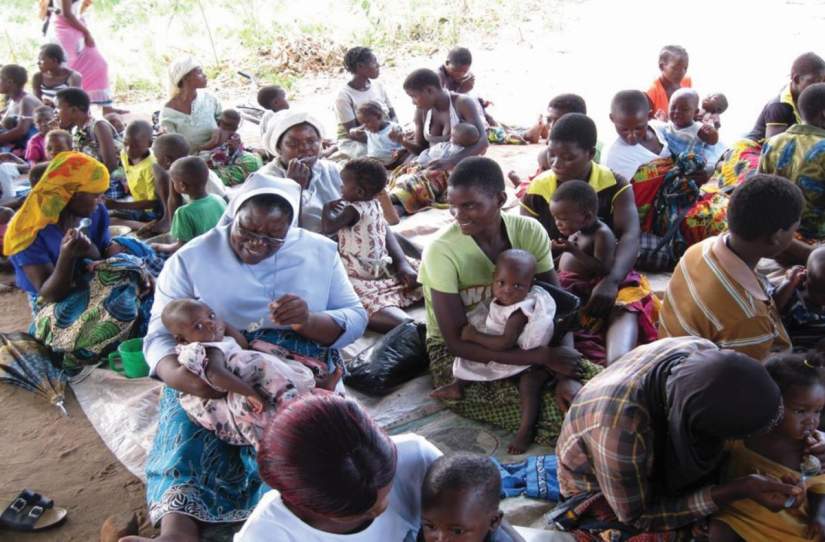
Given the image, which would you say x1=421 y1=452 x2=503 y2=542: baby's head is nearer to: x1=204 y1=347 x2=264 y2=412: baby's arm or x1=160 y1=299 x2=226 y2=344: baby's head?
x1=204 y1=347 x2=264 y2=412: baby's arm

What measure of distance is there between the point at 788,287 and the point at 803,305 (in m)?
0.09

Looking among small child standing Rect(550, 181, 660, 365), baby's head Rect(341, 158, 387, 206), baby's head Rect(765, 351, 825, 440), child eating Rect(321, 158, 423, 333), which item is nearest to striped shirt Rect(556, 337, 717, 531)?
baby's head Rect(765, 351, 825, 440)

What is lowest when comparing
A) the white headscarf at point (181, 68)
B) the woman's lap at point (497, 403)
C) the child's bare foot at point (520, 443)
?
the child's bare foot at point (520, 443)

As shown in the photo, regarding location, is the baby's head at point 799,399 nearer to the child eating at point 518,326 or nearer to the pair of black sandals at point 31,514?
the child eating at point 518,326

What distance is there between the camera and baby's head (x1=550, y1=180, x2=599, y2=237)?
3.01 m

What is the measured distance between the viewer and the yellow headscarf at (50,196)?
3.39 metres

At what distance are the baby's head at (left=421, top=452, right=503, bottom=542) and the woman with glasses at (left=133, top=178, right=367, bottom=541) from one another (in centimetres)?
98

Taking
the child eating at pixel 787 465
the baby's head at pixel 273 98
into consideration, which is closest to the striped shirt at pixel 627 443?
the child eating at pixel 787 465

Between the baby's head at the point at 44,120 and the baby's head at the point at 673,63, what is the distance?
15.3 ft

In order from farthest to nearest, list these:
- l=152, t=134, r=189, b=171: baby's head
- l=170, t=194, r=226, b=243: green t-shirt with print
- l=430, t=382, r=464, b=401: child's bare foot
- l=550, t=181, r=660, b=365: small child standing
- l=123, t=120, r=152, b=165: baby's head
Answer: l=123, t=120, r=152, b=165: baby's head, l=152, t=134, r=189, b=171: baby's head, l=170, t=194, r=226, b=243: green t-shirt with print, l=550, t=181, r=660, b=365: small child standing, l=430, t=382, r=464, b=401: child's bare foot

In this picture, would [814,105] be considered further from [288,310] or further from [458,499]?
[458,499]

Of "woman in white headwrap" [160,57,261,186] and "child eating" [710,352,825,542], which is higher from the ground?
"woman in white headwrap" [160,57,261,186]

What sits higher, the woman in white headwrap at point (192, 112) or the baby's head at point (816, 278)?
the woman in white headwrap at point (192, 112)

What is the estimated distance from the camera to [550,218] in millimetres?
3414
